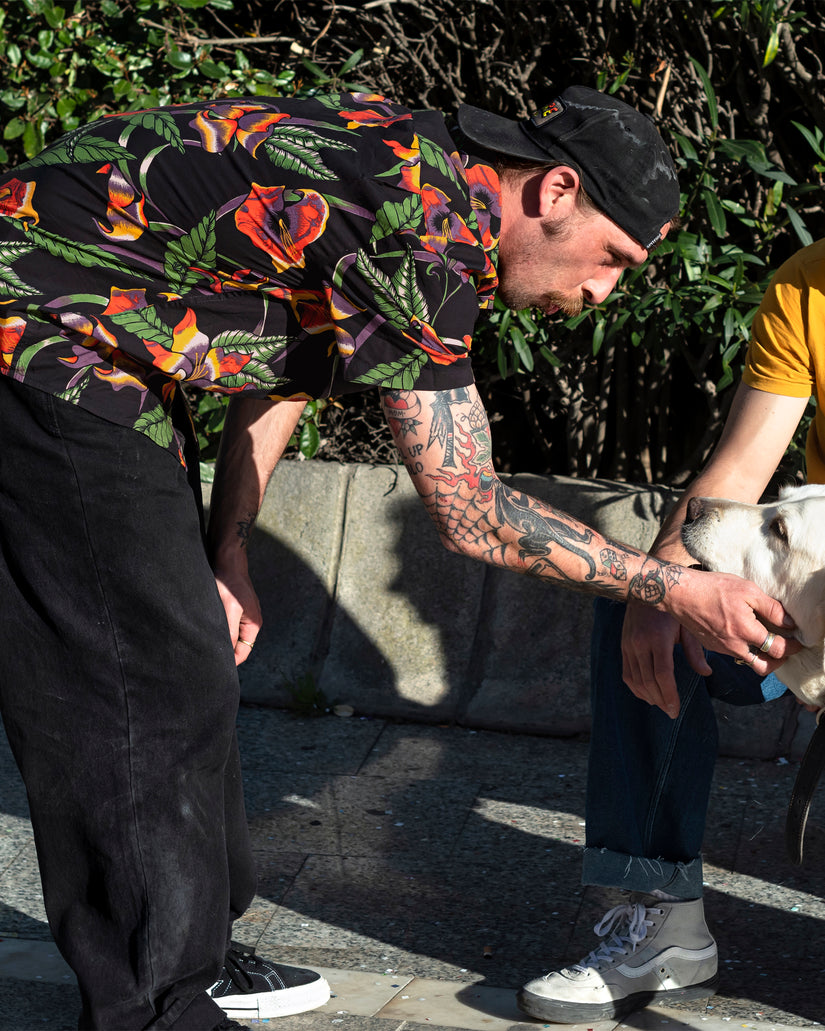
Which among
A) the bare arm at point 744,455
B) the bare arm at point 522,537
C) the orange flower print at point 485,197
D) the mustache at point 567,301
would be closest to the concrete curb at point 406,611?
the bare arm at point 744,455

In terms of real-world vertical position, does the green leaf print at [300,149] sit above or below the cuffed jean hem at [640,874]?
above

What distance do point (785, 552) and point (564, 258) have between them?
88cm

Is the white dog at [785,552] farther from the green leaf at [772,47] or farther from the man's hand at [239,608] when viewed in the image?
the green leaf at [772,47]

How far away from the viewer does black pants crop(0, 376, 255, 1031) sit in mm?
2262

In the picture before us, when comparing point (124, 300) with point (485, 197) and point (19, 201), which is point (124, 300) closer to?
point (19, 201)

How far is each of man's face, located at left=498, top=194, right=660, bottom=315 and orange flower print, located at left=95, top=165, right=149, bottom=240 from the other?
2.38ft

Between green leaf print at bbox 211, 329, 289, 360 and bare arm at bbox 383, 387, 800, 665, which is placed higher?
green leaf print at bbox 211, 329, 289, 360

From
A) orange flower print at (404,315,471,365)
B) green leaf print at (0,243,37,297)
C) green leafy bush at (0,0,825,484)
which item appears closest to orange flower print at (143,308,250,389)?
green leaf print at (0,243,37,297)

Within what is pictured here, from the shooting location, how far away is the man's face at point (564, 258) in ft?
7.82

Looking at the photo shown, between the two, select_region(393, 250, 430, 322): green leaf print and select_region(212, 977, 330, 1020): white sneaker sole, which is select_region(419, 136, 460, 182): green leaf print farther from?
select_region(212, 977, 330, 1020): white sneaker sole

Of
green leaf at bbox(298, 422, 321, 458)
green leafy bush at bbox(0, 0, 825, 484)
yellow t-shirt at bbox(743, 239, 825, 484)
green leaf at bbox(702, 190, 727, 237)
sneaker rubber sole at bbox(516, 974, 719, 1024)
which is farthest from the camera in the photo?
green leaf at bbox(298, 422, 321, 458)

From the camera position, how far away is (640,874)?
114 inches

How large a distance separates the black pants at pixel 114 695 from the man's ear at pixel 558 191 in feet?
2.95

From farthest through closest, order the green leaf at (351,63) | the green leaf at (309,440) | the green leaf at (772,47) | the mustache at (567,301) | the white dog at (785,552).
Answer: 1. the green leaf at (309,440)
2. the green leaf at (351,63)
3. the green leaf at (772,47)
4. the white dog at (785,552)
5. the mustache at (567,301)
